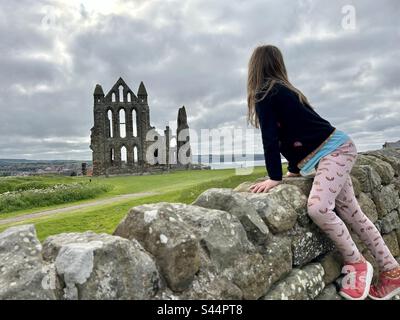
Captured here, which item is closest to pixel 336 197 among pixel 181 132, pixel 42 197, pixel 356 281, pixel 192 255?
pixel 356 281

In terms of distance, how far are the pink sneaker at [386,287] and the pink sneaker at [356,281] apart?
0.79 feet

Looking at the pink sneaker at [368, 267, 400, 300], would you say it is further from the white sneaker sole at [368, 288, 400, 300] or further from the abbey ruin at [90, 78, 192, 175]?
the abbey ruin at [90, 78, 192, 175]

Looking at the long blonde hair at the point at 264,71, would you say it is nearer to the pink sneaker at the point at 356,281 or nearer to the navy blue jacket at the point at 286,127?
the navy blue jacket at the point at 286,127

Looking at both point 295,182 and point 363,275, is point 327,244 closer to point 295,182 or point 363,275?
point 363,275

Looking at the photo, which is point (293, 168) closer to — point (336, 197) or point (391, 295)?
point (336, 197)

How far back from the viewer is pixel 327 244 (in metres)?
3.72

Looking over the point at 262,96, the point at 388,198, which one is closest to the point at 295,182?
the point at 262,96

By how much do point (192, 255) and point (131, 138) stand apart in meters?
53.6

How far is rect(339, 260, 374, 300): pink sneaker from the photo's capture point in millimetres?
3342

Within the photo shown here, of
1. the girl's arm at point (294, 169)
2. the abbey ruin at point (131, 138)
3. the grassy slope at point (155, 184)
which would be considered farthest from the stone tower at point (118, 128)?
the girl's arm at point (294, 169)

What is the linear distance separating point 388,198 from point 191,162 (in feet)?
165

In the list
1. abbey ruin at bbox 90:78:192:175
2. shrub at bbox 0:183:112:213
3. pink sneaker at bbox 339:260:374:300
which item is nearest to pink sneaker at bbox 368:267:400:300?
pink sneaker at bbox 339:260:374:300

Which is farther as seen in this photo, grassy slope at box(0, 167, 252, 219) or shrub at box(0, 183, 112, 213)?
shrub at box(0, 183, 112, 213)
